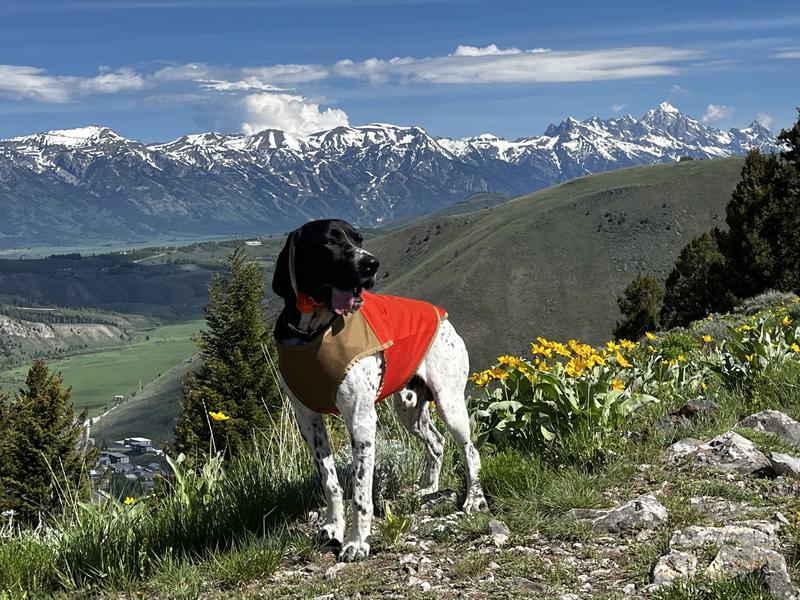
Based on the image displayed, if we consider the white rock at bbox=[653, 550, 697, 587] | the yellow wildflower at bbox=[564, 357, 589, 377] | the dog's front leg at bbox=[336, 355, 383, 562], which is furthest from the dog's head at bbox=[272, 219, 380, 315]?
the yellow wildflower at bbox=[564, 357, 589, 377]

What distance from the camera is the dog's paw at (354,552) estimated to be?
5.27 m

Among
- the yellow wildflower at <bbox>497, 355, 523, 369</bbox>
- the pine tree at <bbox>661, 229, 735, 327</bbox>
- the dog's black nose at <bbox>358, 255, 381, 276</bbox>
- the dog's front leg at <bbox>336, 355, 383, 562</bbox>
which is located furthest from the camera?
the pine tree at <bbox>661, 229, 735, 327</bbox>

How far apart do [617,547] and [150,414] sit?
155 metres

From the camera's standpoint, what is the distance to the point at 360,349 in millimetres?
5418

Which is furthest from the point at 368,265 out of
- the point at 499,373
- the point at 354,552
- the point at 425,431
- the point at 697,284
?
the point at 697,284

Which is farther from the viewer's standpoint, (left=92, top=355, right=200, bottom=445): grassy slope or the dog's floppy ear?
(left=92, top=355, right=200, bottom=445): grassy slope

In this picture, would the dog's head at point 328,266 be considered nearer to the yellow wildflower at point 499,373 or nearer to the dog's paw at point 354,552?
the dog's paw at point 354,552

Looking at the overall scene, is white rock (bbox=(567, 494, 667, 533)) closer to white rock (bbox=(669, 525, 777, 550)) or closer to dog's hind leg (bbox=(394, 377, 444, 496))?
white rock (bbox=(669, 525, 777, 550))

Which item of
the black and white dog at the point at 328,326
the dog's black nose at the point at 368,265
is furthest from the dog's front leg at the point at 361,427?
the dog's black nose at the point at 368,265

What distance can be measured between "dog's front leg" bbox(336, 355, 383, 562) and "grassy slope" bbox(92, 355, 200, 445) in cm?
13222

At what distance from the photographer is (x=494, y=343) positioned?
434 ft

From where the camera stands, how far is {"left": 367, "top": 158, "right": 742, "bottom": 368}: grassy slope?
13912 cm

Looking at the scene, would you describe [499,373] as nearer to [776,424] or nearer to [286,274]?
[776,424]

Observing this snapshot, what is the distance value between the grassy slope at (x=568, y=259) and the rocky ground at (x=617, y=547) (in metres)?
Answer: 117
